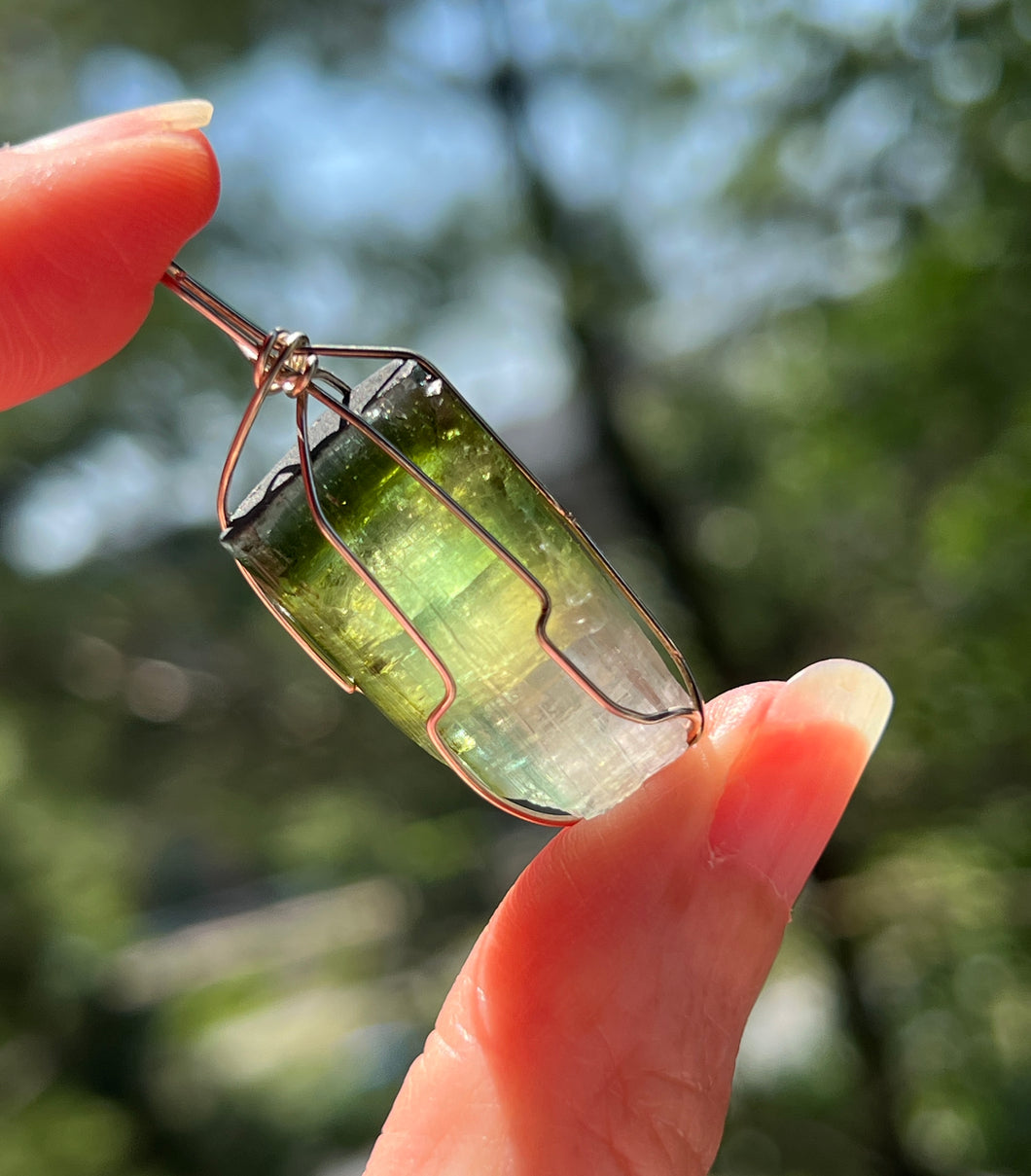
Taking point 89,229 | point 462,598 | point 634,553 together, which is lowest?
point 634,553

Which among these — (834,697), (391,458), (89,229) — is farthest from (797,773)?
(89,229)

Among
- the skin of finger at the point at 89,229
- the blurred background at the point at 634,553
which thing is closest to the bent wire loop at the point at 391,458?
the skin of finger at the point at 89,229

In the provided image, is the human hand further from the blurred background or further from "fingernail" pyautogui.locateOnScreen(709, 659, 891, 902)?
the blurred background

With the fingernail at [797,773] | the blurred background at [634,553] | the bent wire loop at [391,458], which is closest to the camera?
the bent wire loop at [391,458]

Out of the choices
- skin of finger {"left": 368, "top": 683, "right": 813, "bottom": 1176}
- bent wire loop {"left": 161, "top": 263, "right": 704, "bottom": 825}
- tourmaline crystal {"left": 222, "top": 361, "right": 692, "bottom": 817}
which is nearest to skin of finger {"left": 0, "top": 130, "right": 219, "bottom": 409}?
bent wire loop {"left": 161, "top": 263, "right": 704, "bottom": 825}

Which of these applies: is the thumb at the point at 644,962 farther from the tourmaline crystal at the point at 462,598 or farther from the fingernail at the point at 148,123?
the fingernail at the point at 148,123

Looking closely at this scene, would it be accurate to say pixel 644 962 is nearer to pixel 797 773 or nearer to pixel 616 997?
pixel 616 997

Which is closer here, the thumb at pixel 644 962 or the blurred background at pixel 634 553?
the thumb at pixel 644 962
